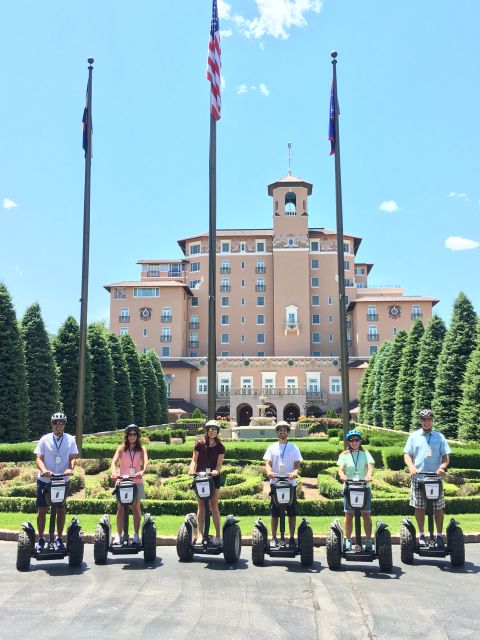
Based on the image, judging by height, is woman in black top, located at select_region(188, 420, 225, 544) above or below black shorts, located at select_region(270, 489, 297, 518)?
above

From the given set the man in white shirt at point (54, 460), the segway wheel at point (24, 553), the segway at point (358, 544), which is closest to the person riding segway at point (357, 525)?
the segway at point (358, 544)

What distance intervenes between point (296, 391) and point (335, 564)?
55.2 metres

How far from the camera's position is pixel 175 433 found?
108ft

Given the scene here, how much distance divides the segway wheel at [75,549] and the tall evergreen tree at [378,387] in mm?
37667

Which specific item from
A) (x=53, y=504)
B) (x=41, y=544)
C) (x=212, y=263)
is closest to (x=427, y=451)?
(x=53, y=504)

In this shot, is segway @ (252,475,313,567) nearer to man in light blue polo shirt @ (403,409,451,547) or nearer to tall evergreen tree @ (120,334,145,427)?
man in light blue polo shirt @ (403,409,451,547)

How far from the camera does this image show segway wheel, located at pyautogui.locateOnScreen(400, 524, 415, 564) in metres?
7.36

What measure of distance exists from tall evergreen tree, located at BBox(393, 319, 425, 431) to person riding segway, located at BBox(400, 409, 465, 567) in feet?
91.8

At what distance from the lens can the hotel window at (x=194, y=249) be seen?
74.2 meters

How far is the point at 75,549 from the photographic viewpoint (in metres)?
7.19

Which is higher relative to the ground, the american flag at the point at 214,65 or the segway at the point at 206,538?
the american flag at the point at 214,65

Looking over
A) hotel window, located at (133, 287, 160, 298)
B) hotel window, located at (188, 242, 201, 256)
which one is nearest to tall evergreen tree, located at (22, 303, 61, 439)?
hotel window, located at (133, 287, 160, 298)

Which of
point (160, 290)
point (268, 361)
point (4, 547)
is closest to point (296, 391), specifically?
point (268, 361)

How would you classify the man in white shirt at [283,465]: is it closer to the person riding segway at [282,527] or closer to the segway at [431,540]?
the person riding segway at [282,527]
